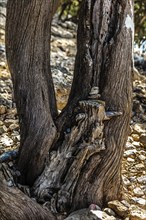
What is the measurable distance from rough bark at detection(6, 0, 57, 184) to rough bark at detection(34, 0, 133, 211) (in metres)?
0.09

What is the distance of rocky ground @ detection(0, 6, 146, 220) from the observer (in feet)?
7.54

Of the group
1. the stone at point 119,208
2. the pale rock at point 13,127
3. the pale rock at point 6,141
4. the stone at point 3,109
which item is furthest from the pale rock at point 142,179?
the stone at point 3,109

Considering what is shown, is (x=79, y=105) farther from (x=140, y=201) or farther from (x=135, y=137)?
(x=135, y=137)

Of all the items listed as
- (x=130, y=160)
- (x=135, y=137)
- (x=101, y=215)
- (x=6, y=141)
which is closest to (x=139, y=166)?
(x=130, y=160)

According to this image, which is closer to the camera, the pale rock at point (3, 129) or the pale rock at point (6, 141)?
the pale rock at point (6, 141)

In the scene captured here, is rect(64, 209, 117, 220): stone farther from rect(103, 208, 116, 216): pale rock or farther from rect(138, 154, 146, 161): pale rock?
rect(138, 154, 146, 161): pale rock

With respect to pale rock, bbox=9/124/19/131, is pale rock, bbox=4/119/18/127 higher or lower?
higher

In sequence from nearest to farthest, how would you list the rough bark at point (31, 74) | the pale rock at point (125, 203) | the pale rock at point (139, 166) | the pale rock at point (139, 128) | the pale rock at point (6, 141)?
1. the rough bark at point (31, 74)
2. the pale rock at point (125, 203)
3. the pale rock at point (139, 166)
4. the pale rock at point (6, 141)
5. the pale rock at point (139, 128)

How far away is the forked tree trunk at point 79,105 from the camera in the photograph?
2215mm

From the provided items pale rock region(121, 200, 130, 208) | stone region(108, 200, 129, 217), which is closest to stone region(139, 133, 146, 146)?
pale rock region(121, 200, 130, 208)

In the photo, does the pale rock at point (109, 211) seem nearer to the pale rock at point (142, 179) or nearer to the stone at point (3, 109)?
the pale rock at point (142, 179)

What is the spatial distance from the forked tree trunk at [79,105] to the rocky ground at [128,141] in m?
0.12

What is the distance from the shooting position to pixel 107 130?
2.26m

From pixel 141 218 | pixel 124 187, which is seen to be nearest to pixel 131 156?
pixel 124 187
